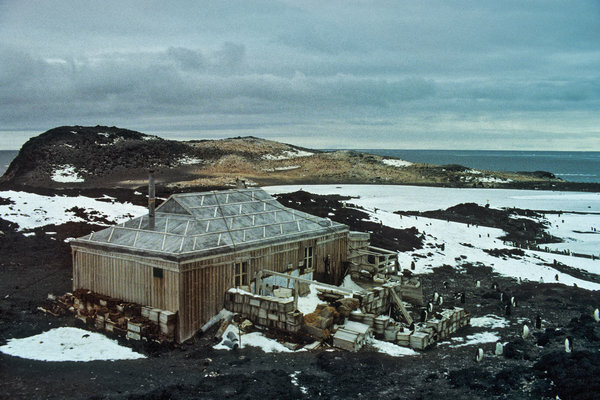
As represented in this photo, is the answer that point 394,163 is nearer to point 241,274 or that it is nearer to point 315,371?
point 241,274

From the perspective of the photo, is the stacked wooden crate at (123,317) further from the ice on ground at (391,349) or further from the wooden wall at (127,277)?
the ice on ground at (391,349)

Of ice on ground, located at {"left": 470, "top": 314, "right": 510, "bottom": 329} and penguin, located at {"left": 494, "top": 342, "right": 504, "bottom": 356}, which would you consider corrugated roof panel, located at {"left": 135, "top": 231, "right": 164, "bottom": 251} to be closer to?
penguin, located at {"left": 494, "top": 342, "right": 504, "bottom": 356}

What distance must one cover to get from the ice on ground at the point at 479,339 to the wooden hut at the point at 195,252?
28.1 ft

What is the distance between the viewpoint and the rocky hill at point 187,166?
85694mm

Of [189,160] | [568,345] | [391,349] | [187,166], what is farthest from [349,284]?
[189,160]

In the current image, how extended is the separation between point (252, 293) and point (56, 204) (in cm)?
2709

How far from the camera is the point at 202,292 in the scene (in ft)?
69.8

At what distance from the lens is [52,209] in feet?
134

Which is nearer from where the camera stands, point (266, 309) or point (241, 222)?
point (266, 309)

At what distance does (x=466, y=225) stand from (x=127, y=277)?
3992 cm

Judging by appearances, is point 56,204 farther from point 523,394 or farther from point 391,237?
point 523,394

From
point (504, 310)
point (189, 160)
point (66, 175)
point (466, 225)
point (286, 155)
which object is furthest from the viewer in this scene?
point (286, 155)

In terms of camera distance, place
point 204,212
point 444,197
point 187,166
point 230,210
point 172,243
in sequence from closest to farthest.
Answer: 1. point 172,243
2. point 204,212
3. point 230,210
4. point 444,197
5. point 187,166

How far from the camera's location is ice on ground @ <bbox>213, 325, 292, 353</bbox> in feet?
64.4
